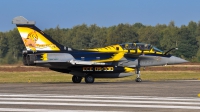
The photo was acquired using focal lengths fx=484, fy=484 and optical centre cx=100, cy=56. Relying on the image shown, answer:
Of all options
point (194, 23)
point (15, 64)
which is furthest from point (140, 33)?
point (15, 64)

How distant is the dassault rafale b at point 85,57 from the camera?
93.7 feet

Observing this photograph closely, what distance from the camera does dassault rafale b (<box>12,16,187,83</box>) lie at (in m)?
28.6

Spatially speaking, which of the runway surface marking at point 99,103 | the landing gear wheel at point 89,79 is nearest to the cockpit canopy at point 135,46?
the landing gear wheel at point 89,79

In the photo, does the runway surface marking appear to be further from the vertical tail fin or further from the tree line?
the tree line

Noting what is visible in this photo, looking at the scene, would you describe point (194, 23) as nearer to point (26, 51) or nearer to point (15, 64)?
point (15, 64)

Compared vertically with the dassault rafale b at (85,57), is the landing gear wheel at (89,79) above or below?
below

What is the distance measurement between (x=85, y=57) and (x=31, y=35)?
11.7 ft

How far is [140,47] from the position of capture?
A: 30641 millimetres

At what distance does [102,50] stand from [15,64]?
1598 inches

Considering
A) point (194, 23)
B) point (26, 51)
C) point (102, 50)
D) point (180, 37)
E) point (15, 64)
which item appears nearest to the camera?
point (26, 51)

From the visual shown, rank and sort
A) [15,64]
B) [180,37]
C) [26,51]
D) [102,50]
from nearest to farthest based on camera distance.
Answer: [26,51] < [102,50] < [15,64] < [180,37]

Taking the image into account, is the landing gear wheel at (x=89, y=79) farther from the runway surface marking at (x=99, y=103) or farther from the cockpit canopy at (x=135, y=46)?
the runway surface marking at (x=99, y=103)

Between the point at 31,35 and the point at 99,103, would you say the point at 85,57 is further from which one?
the point at 99,103

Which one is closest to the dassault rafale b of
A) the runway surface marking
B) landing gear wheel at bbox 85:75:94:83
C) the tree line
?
landing gear wheel at bbox 85:75:94:83
